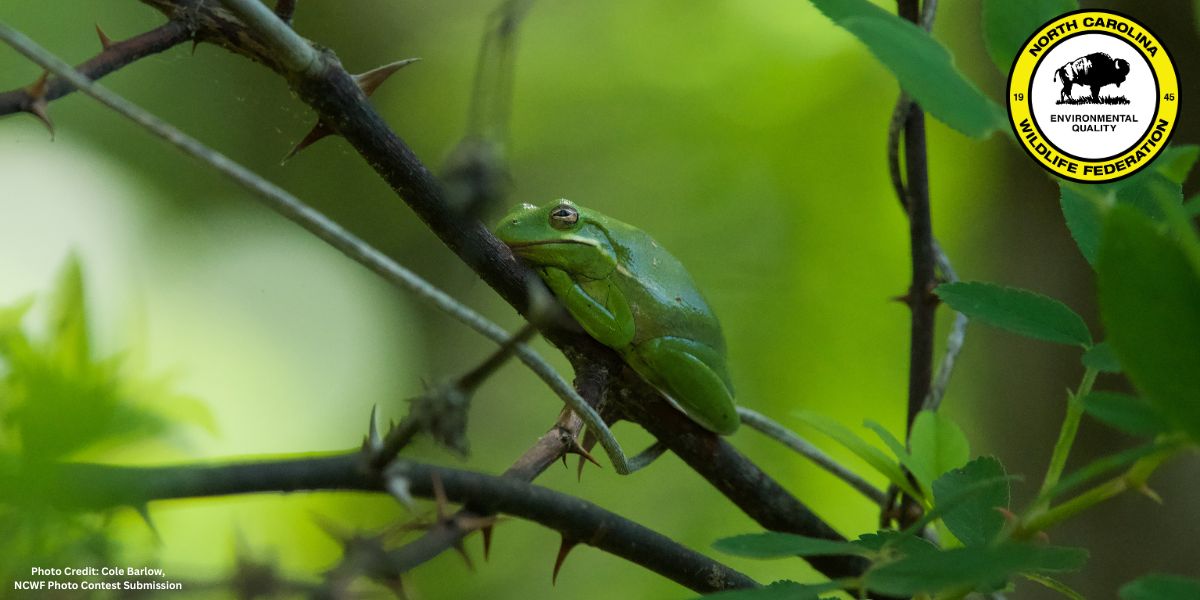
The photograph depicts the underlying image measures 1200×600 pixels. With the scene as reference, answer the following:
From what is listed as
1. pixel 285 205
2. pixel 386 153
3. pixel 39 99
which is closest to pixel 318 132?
pixel 386 153

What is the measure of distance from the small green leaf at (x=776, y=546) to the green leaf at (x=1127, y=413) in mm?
193

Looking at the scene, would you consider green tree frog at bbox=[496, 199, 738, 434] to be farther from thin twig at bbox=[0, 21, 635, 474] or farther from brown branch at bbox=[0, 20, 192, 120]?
A: thin twig at bbox=[0, 21, 635, 474]

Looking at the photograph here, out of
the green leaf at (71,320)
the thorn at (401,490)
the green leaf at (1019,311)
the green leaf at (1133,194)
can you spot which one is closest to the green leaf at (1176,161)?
the green leaf at (1133,194)

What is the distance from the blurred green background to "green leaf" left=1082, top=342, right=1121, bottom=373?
1974 mm

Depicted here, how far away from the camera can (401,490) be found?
1.97ft

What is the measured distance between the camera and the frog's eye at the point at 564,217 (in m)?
1.92

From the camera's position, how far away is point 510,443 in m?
4.31

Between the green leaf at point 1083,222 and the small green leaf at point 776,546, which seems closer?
the small green leaf at point 776,546

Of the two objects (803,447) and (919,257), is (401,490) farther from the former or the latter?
(919,257)

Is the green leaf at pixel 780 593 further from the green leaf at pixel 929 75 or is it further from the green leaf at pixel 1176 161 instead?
the green leaf at pixel 1176 161

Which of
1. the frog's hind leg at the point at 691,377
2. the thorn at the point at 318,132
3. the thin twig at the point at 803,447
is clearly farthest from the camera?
the frog's hind leg at the point at 691,377

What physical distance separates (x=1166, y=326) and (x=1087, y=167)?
60cm

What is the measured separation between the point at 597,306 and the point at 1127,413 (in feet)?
4.12

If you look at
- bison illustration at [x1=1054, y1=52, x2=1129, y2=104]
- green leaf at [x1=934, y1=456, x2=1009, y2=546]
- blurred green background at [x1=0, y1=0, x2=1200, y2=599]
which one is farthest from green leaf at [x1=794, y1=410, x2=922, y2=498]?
blurred green background at [x1=0, y1=0, x2=1200, y2=599]
